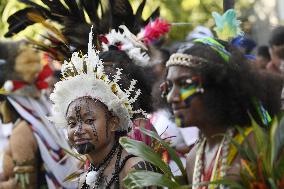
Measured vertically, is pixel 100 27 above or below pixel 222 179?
above

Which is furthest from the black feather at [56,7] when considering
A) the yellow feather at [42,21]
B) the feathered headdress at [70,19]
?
the yellow feather at [42,21]

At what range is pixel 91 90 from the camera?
191 inches

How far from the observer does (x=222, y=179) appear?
149 inches

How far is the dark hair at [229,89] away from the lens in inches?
155

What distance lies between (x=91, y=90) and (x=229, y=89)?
1.17 metres

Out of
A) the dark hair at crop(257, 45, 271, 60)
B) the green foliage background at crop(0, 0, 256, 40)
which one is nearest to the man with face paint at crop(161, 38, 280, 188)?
the dark hair at crop(257, 45, 271, 60)

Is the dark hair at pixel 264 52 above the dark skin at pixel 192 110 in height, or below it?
above

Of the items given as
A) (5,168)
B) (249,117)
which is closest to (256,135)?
(249,117)

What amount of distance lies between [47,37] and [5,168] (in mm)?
1846

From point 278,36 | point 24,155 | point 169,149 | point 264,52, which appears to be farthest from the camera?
point 264,52

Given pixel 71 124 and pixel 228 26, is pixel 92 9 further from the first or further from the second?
pixel 228 26

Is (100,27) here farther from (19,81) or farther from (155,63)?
(19,81)

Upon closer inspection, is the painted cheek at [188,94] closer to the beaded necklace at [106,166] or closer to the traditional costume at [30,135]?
the beaded necklace at [106,166]

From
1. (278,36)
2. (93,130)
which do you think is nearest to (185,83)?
(93,130)
